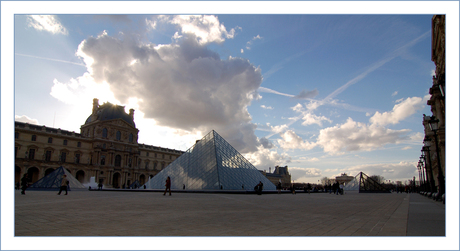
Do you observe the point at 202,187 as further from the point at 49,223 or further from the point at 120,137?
the point at 120,137

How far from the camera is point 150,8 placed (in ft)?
16.4

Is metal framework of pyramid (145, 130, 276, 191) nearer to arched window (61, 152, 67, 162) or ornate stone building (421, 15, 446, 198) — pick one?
ornate stone building (421, 15, 446, 198)

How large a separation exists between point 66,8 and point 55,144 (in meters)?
64.4

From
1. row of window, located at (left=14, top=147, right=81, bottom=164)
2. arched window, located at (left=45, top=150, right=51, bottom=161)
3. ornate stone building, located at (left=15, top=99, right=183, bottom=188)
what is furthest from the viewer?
arched window, located at (left=45, top=150, right=51, bottom=161)

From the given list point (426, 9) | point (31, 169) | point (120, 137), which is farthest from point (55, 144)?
point (426, 9)

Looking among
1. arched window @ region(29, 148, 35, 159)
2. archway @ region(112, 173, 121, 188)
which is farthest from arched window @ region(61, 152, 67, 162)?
archway @ region(112, 173, 121, 188)

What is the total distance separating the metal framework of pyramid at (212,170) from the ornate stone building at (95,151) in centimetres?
3922

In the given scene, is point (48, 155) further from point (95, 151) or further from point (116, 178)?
point (116, 178)

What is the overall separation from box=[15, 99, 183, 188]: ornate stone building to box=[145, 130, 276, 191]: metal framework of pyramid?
39216 millimetres

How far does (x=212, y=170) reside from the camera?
23.5 metres

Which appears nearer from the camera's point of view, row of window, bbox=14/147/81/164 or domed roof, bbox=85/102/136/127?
row of window, bbox=14/147/81/164

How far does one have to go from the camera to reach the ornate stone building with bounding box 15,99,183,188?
180 ft

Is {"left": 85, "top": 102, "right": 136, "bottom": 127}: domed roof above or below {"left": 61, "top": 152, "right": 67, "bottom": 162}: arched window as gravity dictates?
above

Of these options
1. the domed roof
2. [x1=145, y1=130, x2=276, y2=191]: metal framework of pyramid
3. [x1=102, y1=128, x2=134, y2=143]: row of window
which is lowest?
[x1=145, y1=130, x2=276, y2=191]: metal framework of pyramid
